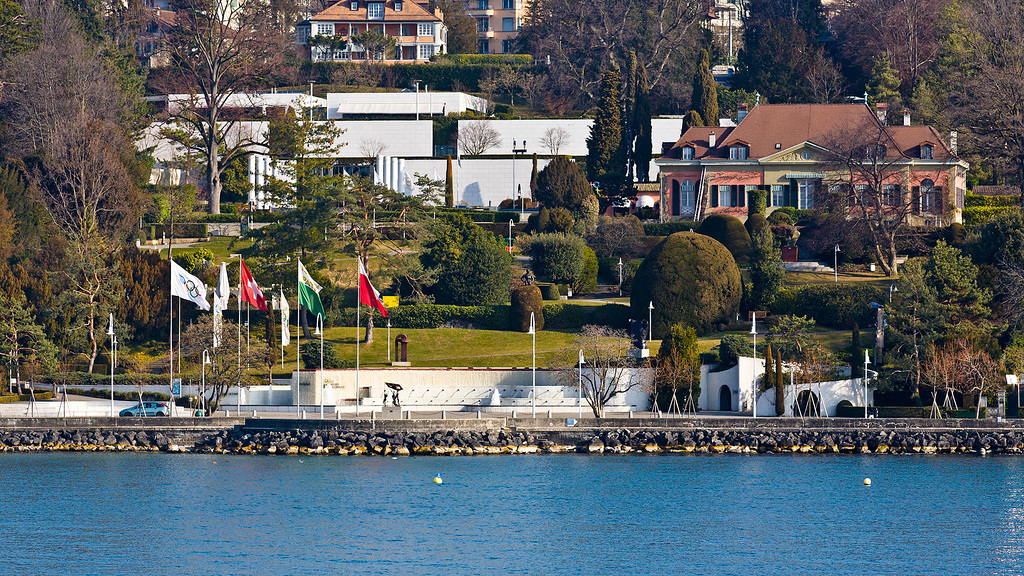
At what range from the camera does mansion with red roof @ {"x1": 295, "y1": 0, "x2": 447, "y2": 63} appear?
142 meters

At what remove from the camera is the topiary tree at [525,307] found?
74.6 m

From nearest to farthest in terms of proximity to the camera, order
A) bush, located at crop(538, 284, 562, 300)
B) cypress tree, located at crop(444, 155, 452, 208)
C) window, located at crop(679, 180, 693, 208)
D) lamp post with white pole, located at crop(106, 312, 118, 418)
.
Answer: lamp post with white pole, located at crop(106, 312, 118, 418) → bush, located at crop(538, 284, 562, 300) → window, located at crop(679, 180, 693, 208) → cypress tree, located at crop(444, 155, 452, 208)

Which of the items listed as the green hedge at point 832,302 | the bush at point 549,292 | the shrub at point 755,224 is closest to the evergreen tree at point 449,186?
the shrub at point 755,224

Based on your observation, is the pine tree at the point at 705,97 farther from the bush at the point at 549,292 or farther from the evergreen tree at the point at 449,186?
the bush at the point at 549,292

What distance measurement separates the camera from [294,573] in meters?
38.2

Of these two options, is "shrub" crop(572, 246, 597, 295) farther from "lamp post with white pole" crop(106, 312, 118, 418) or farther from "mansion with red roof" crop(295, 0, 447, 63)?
"mansion with red roof" crop(295, 0, 447, 63)

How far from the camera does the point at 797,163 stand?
9525cm

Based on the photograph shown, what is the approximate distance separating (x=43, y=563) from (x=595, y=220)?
2297 inches

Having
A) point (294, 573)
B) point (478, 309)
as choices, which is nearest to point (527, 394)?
point (478, 309)

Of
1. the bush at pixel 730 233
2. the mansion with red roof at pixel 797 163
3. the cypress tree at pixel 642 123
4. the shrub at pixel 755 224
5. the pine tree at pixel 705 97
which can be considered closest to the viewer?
the bush at pixel 730 233

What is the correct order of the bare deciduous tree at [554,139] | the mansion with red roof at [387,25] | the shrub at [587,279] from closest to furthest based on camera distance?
the shrub at [587,279] < the bare deciduous tree at [554,139] < the mansion with red roof at [387,25]

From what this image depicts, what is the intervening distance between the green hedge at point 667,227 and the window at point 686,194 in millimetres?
4357

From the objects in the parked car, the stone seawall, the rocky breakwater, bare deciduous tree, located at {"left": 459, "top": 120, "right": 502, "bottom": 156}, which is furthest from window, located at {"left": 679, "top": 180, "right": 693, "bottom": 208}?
the parked car

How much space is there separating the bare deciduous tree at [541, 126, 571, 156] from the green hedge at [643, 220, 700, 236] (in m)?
26.4
